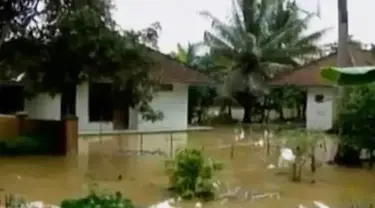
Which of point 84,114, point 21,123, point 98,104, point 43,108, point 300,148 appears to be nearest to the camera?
point 300,148

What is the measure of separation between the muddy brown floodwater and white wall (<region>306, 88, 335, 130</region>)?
9.55 meters

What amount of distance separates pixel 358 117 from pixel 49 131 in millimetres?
8310

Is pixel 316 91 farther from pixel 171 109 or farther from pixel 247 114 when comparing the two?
pixel 171 109

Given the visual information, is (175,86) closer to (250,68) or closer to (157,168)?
(250,68)

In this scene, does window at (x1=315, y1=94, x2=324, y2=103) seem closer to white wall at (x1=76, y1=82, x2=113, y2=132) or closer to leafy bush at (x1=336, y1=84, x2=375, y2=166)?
white wall at (x1=76, y1=82, x2=113, y2=132)

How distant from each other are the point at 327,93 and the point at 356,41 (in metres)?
10.8

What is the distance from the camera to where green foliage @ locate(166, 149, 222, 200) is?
11008 millimetres

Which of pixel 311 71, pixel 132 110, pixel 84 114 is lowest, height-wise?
pixel 84 114

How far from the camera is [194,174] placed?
11.1m

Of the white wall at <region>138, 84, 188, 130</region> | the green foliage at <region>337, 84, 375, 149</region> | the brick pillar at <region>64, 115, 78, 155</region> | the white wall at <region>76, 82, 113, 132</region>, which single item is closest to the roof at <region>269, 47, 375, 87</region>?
the white wall at <region>138, 84, 188, 130</region>

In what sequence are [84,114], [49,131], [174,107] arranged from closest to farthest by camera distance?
[49,131] → [84,114] → [174,107]

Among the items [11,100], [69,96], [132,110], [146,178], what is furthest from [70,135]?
[132,110]

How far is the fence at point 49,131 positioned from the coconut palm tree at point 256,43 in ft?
43.8

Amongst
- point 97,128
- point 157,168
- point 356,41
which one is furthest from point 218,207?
point 356,41
